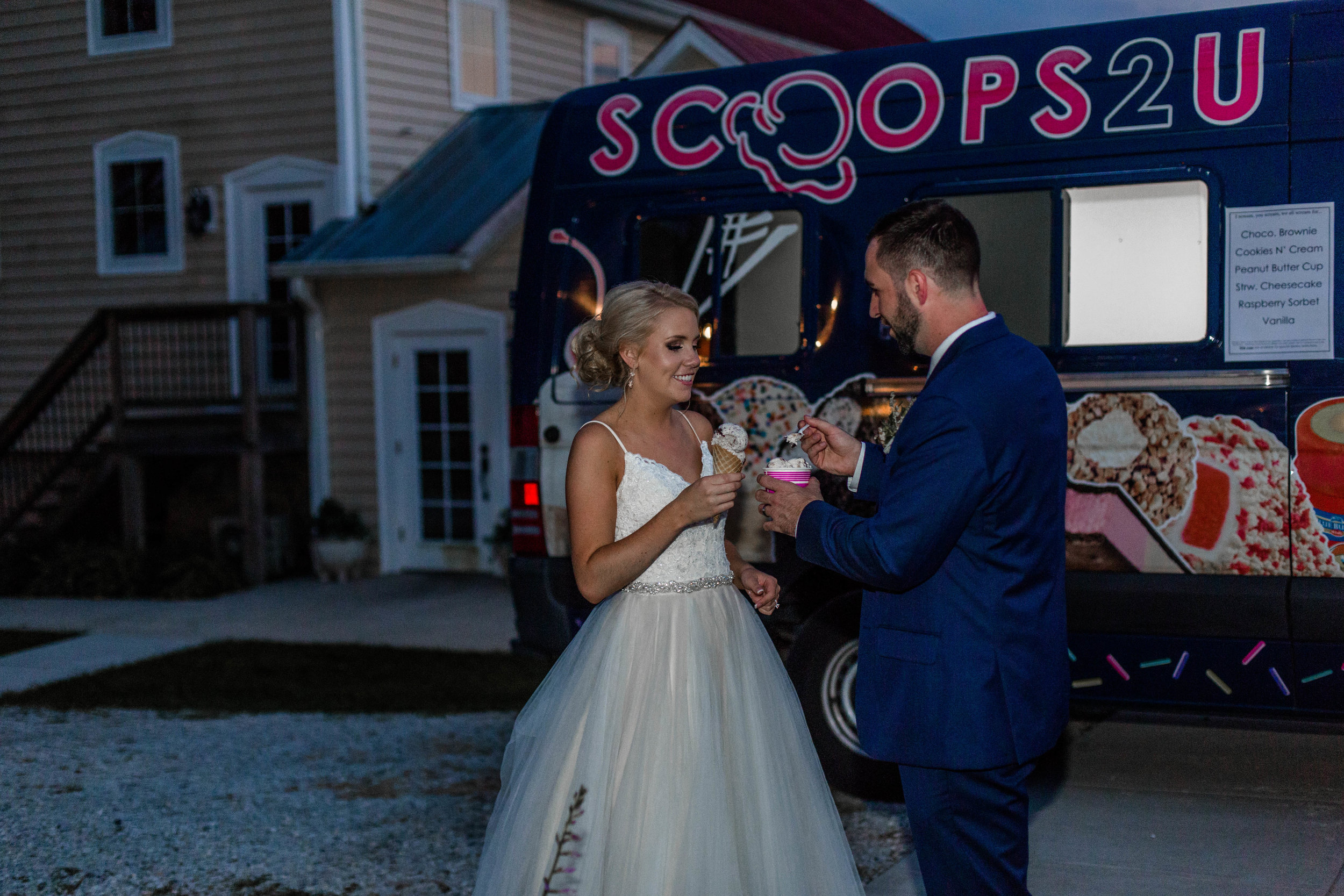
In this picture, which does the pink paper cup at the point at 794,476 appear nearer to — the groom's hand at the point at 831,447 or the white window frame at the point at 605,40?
the groom's hand at the point at 831,447

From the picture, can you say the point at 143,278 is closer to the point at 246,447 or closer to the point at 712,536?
the point at 246,447

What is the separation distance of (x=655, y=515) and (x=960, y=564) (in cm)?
94

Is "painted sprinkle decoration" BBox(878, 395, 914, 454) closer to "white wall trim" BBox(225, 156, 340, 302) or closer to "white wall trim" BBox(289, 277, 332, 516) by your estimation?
"white wall trim" BBox(289, 277, 332, 516)

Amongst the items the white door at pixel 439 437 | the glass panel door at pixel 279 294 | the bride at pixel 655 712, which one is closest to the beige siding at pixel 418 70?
the glass panel door at pixel 279 294

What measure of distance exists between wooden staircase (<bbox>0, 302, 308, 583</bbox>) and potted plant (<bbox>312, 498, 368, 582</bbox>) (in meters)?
0.52

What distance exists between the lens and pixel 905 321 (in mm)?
3084

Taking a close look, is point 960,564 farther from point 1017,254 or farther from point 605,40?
point 605,40

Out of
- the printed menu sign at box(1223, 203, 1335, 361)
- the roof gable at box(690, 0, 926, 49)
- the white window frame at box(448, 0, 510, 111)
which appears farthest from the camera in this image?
the roof gable at box(690, 0, 926, 49)

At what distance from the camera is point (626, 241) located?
239 inches

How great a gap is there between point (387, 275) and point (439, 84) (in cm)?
267

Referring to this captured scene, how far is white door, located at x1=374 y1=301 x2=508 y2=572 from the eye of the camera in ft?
41.0

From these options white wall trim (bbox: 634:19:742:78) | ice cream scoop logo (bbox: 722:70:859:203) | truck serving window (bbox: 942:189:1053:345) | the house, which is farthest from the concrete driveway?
white wall trim (bbox: 634:19:742:78)

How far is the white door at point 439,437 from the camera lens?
1250cm

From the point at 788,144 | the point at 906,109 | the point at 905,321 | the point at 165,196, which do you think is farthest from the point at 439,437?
the point at 905,321
